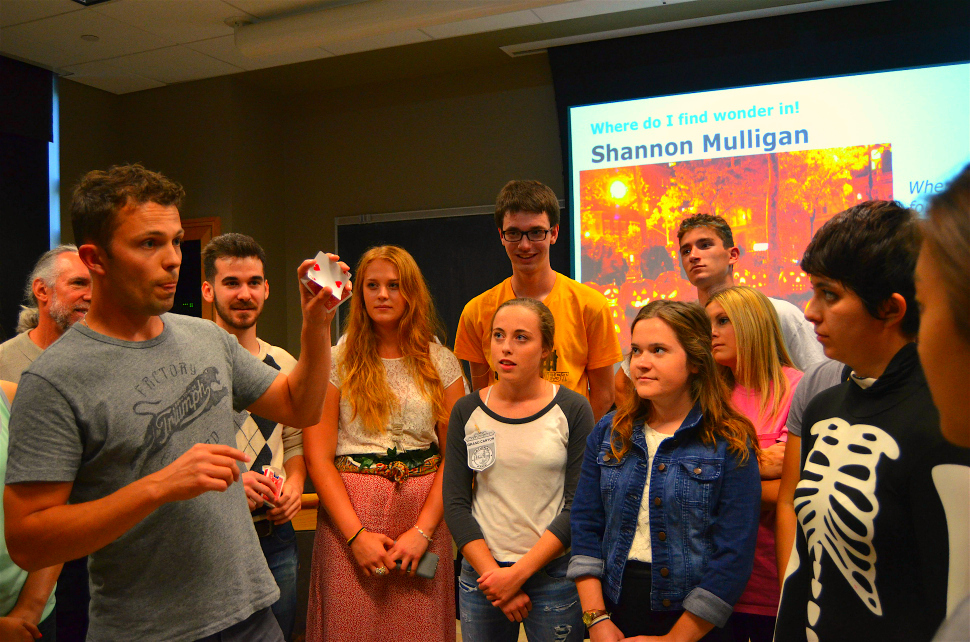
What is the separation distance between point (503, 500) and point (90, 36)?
4.44 meters

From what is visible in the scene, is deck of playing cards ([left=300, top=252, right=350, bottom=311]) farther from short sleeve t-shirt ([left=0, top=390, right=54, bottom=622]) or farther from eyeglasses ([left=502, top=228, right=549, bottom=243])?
eyeglasses ([left=502, top=228, right=549, bottom=243])

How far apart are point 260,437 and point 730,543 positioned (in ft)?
4.74

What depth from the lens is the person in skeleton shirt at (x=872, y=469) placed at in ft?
3.15

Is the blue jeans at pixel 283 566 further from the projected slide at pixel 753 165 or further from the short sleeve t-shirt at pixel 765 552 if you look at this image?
the projected slide at pixel 753 165

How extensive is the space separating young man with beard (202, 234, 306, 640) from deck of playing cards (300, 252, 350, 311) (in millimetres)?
760

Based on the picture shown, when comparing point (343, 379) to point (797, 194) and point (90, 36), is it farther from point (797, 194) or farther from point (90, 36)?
point (90, 36)

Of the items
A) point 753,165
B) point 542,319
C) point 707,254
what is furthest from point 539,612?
point 753,165

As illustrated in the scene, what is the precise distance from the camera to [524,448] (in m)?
1.96

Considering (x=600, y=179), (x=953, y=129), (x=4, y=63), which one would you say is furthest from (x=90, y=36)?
(x=953, y=129)

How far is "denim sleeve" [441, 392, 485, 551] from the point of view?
6.41 ft

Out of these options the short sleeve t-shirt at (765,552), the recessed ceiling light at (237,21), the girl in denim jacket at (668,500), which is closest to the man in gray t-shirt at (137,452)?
the girl in denim jacket at (668,500)

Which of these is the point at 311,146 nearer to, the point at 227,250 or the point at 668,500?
the point at 227,250

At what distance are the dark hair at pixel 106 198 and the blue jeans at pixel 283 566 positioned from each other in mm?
1131

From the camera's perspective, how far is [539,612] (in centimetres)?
186
